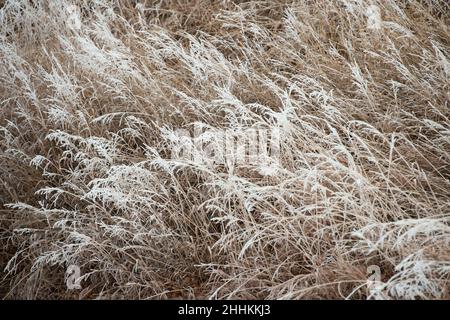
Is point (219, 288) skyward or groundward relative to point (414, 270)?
groundward

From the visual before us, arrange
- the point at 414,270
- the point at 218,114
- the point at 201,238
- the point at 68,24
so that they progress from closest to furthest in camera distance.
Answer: the point at 414,270
the point at 201,238
the point at 218,114
the point at 68,24

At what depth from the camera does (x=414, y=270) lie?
7.07ft

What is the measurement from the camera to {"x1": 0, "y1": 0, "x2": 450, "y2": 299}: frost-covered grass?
8.25 feet

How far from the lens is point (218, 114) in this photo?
133 inches

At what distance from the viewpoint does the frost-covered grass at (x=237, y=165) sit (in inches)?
99.0

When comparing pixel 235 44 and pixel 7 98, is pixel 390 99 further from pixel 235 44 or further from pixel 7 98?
pixel 7 98

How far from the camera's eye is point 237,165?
2953mm

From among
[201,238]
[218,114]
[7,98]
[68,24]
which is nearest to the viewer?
[201,238]
